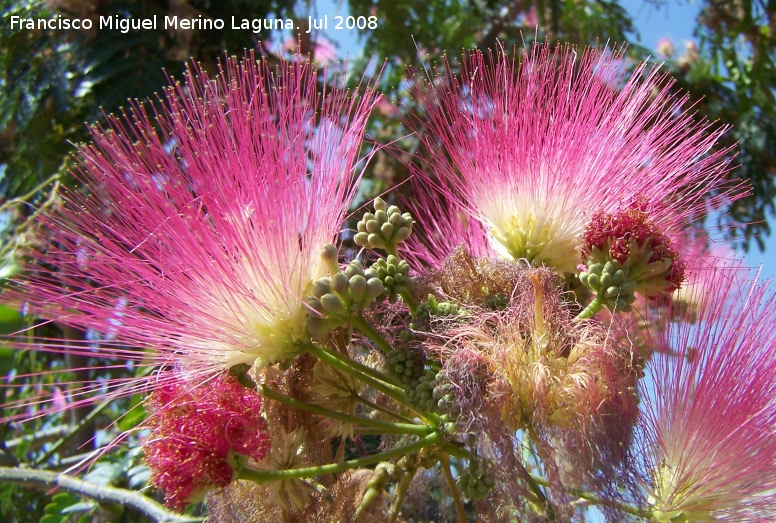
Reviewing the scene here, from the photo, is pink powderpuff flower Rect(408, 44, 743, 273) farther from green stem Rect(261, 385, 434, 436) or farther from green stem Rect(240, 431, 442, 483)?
green stem Rect(240, 431, 442, 483)

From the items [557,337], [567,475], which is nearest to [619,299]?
[557,337]

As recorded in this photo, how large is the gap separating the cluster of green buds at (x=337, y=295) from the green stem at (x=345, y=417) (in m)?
0.17

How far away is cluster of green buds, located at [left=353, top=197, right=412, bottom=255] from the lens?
1.98 m

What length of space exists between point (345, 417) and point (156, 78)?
2.30 m

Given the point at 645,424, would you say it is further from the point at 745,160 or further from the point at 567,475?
the point at 745,160

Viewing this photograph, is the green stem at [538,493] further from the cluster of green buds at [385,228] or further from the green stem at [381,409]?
the cluster of green buds at [385,228]

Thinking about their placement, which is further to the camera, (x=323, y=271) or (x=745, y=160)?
(x=745, y=160)

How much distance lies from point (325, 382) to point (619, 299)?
30.8 inches

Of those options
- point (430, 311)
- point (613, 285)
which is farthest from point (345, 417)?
point (613, 285)

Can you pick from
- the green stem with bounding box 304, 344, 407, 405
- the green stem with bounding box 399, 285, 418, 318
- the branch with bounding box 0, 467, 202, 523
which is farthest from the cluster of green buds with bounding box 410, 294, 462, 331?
the branch with bounding box 0, 467, 202, 523

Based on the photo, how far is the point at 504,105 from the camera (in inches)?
80.7

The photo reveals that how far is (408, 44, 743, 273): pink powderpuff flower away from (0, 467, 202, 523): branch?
1392mm

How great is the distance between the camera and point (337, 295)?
1.73 meters

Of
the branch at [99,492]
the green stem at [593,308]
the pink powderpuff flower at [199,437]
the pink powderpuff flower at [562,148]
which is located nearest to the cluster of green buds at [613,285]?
the green stem at [593,308]
